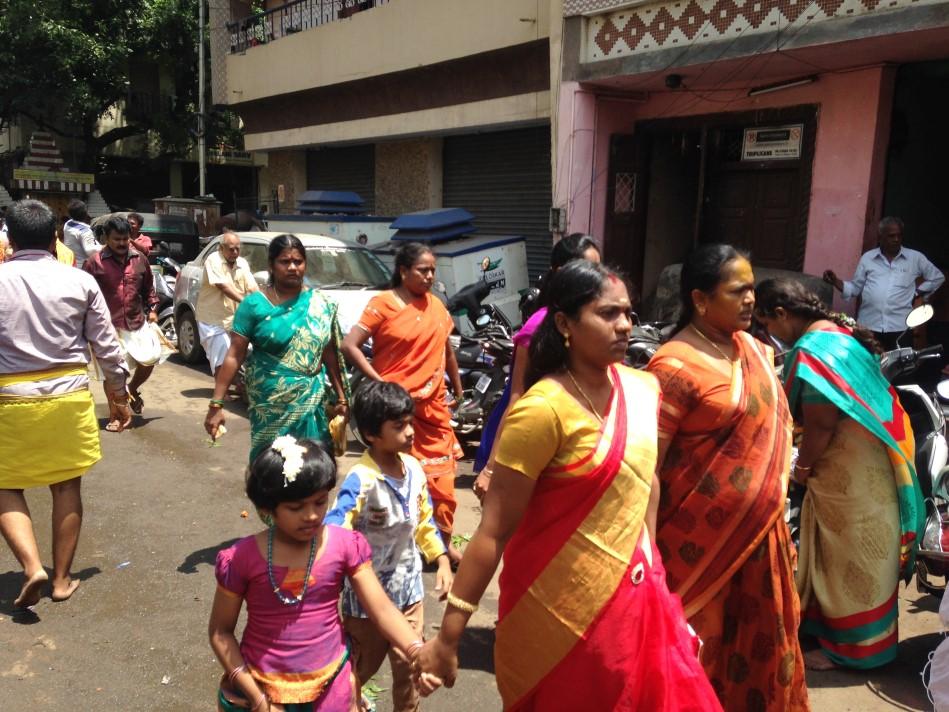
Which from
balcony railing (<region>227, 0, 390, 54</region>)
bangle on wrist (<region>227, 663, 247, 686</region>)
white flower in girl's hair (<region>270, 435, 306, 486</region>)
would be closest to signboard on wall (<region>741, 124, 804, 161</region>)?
balcony railing (<region>227, 0, 390, 54</region>)

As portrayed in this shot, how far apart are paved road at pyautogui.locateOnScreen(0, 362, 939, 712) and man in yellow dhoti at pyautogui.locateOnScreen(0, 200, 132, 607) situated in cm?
14

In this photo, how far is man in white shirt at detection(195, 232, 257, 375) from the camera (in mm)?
8102

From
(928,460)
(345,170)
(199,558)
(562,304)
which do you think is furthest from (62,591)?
(345,170)

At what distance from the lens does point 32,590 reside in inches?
151

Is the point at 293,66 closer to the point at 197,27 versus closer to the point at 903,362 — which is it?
the point at 197,27

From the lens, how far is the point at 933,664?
283 centimetres

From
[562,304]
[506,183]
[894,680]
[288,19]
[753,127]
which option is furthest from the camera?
[288,19]

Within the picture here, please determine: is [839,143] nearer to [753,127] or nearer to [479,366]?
[753,127]

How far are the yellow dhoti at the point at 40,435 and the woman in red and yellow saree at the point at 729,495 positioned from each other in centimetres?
292

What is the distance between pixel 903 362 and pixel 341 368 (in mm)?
2828

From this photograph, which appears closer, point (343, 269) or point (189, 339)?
point (343, 269)

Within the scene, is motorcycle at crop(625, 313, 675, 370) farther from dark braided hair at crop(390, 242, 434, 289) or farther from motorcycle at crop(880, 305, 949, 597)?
dark braided hair at crop(390, 242, 434, 289)

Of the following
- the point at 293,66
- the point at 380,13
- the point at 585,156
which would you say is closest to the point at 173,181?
the point at 293,66

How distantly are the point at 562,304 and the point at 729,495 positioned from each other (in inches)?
33.5
